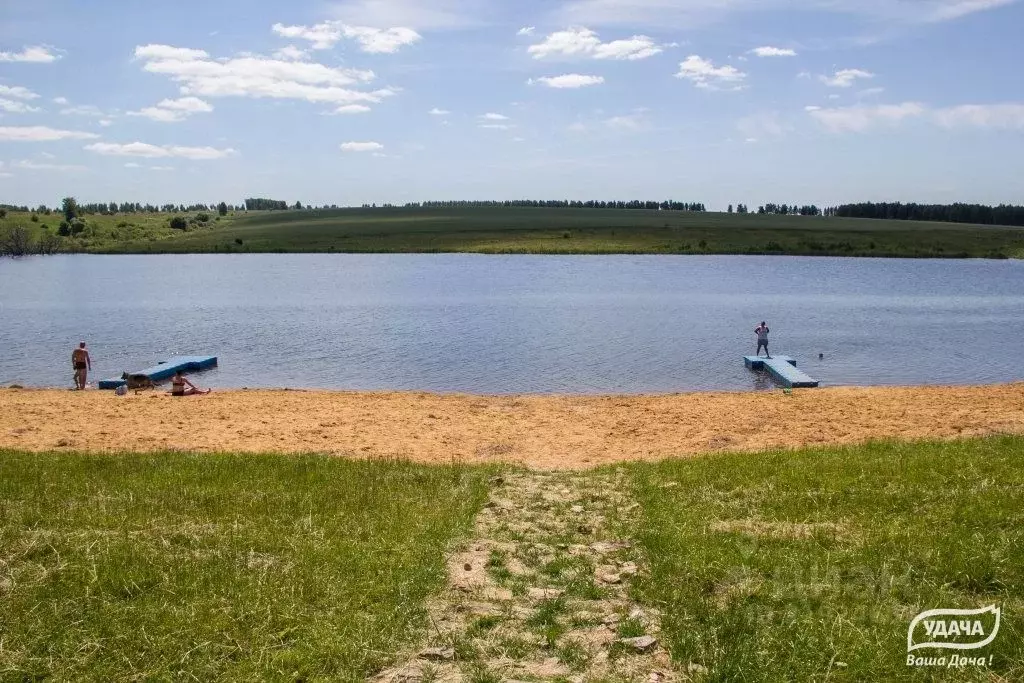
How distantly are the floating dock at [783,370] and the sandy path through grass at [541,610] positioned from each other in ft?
69.2

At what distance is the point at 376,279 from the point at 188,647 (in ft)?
279

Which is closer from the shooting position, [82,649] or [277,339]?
[82,649]

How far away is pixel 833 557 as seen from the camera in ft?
32.4

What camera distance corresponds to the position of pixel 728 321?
179ft

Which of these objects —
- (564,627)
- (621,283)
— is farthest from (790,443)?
(621,283)

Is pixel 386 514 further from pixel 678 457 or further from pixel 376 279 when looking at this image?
pixel 376 279

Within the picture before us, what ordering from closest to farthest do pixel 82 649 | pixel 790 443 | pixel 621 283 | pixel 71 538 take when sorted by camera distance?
1. pixel 82 649
2. pixel 71 538
3. pixel 790 443
4. pixel 621 283

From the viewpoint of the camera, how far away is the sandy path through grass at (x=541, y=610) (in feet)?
24.0

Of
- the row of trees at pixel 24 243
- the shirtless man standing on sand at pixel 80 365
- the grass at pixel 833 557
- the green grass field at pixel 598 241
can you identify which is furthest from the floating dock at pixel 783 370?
the row of trees at pixel 24 243

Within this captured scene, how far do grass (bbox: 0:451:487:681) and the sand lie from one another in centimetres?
484

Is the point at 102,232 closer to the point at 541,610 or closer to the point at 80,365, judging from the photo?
the point at 80,365

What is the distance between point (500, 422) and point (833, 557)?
607 inches
